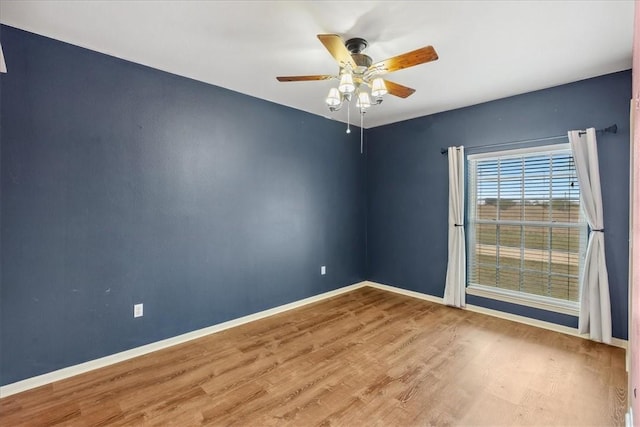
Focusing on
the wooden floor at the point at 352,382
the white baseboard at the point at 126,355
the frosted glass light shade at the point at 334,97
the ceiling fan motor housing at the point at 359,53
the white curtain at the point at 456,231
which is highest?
the ceiling fan motor housing at the point at 359,53

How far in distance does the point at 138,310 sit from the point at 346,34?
2.94 m

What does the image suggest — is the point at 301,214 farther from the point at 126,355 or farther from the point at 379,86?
the point at 126,355

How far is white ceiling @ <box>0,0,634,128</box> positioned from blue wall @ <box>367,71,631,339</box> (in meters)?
0.28

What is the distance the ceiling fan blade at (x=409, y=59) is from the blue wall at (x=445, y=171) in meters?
2.14

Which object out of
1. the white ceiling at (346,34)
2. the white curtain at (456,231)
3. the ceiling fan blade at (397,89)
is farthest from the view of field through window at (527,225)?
the ceiling fan blade at (397,89)

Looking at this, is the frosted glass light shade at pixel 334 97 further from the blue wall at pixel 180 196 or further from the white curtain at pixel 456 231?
the white curtain at pixel 456 231

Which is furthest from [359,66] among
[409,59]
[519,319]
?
[519,319]

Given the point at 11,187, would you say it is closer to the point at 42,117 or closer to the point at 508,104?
the point at 42,117

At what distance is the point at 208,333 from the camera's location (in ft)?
10.3

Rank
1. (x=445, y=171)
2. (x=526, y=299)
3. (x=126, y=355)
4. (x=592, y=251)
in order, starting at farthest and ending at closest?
(x=445, y=171) < (x=526, y=299) < (x=592, y=251) < (x=126, y=355)

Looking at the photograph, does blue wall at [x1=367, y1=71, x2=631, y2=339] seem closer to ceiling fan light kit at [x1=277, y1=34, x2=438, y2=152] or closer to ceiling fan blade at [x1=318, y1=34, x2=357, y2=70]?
ceiling fan light kit at [x1=277, y1=34, x2=438, y2=152]

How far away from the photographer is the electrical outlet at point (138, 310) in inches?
106

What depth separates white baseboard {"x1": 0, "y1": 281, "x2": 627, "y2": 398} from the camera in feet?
7.28

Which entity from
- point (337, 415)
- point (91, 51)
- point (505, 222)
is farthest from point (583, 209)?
point (91, 51)
